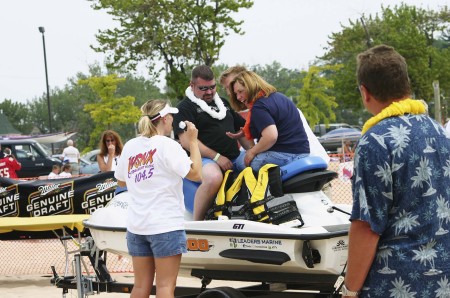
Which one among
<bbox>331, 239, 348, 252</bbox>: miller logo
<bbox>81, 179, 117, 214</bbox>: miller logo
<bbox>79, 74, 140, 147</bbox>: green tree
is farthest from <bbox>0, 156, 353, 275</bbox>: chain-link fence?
<bbox>79, 74, 140, 147</bbox>: green tree

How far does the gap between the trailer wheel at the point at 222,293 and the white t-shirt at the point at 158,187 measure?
624 millimetres

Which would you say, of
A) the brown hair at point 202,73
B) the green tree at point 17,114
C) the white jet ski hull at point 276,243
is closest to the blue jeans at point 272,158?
the white jet ski hull at point 276,243

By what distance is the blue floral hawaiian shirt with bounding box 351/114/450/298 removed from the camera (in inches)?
129

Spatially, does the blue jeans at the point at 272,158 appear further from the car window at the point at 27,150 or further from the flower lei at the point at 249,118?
the car window at the point at 27,150

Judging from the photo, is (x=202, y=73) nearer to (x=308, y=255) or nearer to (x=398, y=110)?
(x=308, y=255)

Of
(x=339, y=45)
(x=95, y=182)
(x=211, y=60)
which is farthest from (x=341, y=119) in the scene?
(x=95, y=182)

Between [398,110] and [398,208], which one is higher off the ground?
[398,110]

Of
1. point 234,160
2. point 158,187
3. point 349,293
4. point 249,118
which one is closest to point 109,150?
point 234,160

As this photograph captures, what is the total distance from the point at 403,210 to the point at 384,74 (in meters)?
0.53

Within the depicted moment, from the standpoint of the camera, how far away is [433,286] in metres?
3.29

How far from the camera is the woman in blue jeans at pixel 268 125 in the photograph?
20.8 ft

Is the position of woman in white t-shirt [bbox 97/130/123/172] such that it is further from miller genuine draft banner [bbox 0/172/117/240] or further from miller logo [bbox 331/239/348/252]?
miller logo [bbox 331/239/348/252]

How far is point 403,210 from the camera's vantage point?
10.9ft

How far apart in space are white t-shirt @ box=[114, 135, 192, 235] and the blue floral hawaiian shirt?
2.41 metres
